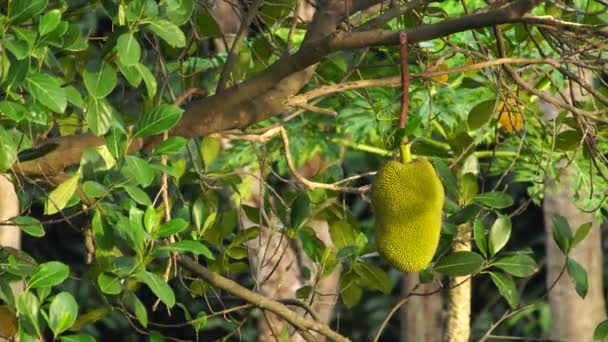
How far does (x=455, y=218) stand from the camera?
6.61ft

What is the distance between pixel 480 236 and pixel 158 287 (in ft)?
1.85

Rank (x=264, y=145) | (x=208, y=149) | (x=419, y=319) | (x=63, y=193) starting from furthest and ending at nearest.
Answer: (x=419, y=319) → (x=208, y=149) → (x=264, y=145) → (x=63, y=193)

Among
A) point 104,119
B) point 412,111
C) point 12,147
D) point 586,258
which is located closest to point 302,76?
point 104,119

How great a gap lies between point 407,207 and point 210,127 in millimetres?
381

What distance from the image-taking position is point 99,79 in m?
1.63

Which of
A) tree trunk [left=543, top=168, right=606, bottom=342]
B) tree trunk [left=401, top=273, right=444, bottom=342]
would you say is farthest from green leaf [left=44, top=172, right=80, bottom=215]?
tree trunk [left=401, top=273, right=444, bottom=342]

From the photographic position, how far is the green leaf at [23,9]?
1.53m

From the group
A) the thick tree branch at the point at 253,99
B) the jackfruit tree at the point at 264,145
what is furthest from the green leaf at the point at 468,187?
the thick tree branch at the point at 253,99

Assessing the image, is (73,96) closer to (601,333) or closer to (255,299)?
(255,299)

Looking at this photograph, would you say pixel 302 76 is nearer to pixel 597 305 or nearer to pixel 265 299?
pixel 265 299

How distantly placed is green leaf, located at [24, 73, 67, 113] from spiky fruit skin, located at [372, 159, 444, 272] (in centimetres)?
39

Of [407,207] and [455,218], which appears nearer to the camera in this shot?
[407,207]

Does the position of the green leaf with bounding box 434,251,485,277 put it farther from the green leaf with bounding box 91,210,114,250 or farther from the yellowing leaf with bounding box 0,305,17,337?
the yellowing leaf with bounding box 0,305,17,337

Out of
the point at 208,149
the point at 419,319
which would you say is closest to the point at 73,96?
the point at 208,149
